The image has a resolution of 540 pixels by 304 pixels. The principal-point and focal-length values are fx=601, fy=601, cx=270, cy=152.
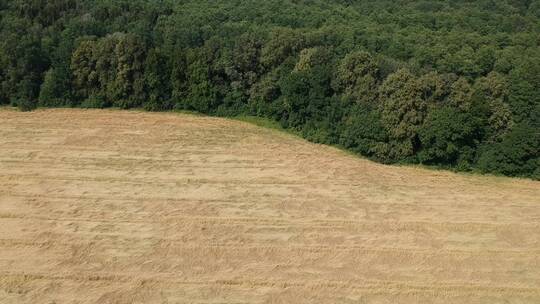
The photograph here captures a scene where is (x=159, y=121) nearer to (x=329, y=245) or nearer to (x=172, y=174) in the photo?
(x=172, y=174)

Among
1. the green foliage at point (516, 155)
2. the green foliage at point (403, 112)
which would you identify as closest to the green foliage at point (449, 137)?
the green foliage at point (403, 112)

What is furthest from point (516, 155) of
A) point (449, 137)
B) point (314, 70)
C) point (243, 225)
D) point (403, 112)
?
point (243, 225)

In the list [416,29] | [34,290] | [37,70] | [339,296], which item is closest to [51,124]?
[37,70]

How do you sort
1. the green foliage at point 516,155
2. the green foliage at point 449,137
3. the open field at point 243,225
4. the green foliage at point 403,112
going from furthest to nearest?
the green foliage at point 403,112, the green foliage at point 449,137, the green foliage at point 516,155, the open field at point 243,225

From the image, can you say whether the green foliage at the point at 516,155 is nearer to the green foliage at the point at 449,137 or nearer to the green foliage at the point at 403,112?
the green foliage at the point at 449,137

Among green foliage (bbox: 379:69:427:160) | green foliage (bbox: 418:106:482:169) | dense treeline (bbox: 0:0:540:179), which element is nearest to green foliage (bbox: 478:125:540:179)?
dense treeline (bbox: 0:0:540:179)
